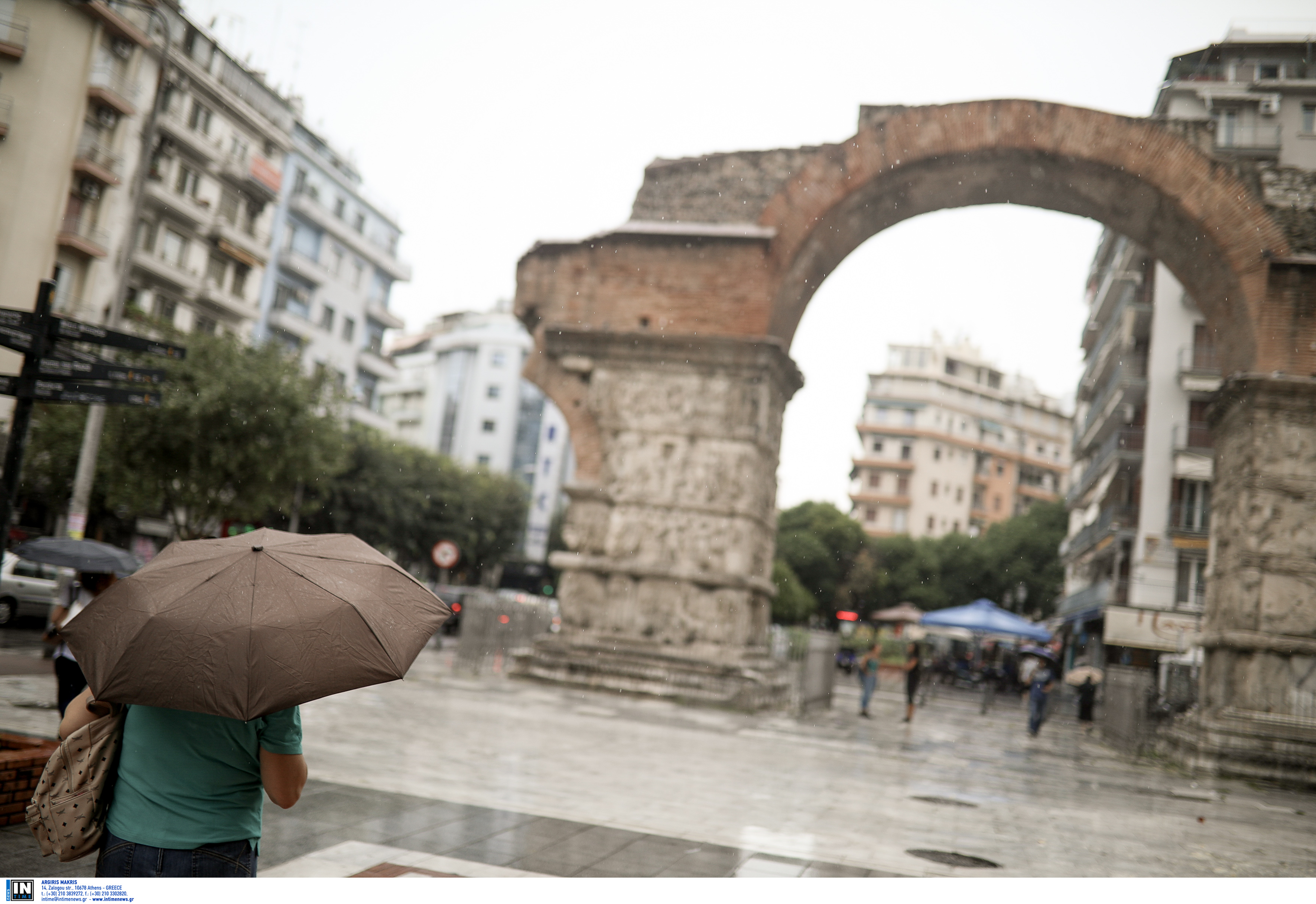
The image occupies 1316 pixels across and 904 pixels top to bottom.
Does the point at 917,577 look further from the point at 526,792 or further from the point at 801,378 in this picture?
the point at 526,792

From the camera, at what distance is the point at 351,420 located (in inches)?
1048

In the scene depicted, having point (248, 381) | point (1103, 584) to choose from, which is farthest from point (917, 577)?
point (248, 381)

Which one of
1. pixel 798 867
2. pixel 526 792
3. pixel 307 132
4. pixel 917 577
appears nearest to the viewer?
pixel 798 867

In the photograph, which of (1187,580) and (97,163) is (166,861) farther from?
(1187,580)

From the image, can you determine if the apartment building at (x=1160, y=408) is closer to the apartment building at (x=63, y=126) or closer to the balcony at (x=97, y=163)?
the apartment building at (x=63, y=126)

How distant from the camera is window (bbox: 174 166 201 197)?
13.4 m

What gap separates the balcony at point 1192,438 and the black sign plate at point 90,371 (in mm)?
27741

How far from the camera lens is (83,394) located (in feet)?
19.1

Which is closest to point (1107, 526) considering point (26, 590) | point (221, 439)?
point (221, 439)

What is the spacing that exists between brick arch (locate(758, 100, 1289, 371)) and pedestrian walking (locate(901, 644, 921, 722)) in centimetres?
591

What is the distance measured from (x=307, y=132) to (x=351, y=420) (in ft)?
63.0

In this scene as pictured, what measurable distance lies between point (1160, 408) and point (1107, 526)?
5.17 meters

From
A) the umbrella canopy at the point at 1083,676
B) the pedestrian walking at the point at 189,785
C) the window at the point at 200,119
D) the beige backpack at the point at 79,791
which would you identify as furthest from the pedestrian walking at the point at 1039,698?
the beige backpack at the point at 79,791

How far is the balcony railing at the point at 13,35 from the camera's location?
18.0 feet
